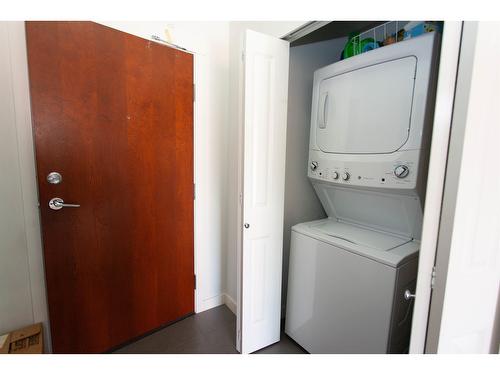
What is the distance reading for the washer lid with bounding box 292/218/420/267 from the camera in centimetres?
122

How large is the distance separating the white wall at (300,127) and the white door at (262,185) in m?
0.33

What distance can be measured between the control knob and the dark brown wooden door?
53.5 inches

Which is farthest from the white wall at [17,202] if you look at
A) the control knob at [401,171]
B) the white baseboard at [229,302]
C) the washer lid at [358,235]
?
the control knob at [401,171]

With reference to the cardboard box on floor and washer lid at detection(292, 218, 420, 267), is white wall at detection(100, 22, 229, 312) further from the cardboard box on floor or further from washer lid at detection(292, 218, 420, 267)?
the cardboard box on floor

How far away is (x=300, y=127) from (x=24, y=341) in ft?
7.09

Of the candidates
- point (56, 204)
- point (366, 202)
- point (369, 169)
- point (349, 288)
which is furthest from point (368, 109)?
point (56, 204)

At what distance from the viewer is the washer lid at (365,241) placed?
1221 millimetres

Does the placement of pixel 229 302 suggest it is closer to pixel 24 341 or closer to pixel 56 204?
pixel 24 341

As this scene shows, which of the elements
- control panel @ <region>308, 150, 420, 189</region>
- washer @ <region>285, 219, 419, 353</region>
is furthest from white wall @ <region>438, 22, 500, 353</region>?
control panel @ <region>308, 150, 420, 189</region>

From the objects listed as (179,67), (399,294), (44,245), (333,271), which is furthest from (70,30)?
(399,294)

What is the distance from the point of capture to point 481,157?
64 cm

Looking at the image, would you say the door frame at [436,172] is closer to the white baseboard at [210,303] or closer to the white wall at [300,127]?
the white wall at [300,127]

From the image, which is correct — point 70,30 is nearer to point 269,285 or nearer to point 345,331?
point 269,285
